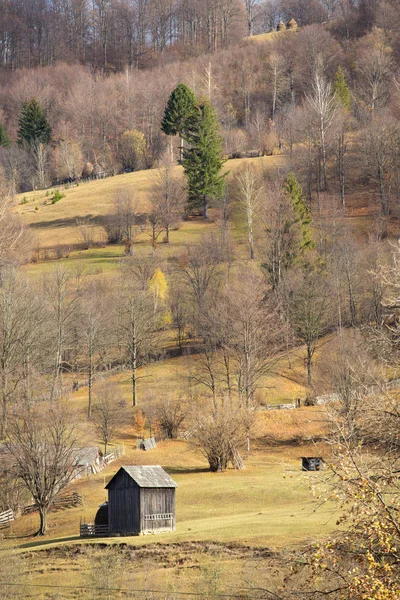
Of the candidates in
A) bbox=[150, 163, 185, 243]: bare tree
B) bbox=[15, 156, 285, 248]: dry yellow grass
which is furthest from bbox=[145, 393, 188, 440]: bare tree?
bbox=[15, 156, 285, 248]: dry yellow grass

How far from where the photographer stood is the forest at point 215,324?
23609mm

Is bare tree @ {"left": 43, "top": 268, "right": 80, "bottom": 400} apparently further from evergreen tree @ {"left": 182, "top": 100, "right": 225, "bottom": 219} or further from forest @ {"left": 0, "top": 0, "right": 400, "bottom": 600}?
evergreen tree @ {"left": 182, "top": 100, "right": 225, "bottom": 219}

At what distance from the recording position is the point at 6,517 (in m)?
37.9

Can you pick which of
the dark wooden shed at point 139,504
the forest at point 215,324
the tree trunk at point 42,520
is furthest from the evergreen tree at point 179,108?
the dark wooden shed at point 139,504

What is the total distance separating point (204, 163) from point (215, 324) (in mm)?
30416

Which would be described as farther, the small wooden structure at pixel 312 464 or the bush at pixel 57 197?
the bush at pixel 57 197

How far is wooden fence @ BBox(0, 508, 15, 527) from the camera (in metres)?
37.2

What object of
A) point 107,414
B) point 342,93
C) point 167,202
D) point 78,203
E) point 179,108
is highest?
point 342,93

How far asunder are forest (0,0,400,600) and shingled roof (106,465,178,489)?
1626 mm

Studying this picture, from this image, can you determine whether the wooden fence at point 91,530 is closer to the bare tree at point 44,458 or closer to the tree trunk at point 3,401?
the bare tree at point 44,458

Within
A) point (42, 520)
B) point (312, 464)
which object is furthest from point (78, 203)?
point (42, 520)

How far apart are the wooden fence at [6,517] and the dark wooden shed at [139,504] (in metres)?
5.98

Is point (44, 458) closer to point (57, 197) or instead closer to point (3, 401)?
point (3, 401)

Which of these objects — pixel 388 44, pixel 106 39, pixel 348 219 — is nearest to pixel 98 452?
pixel 348 219
